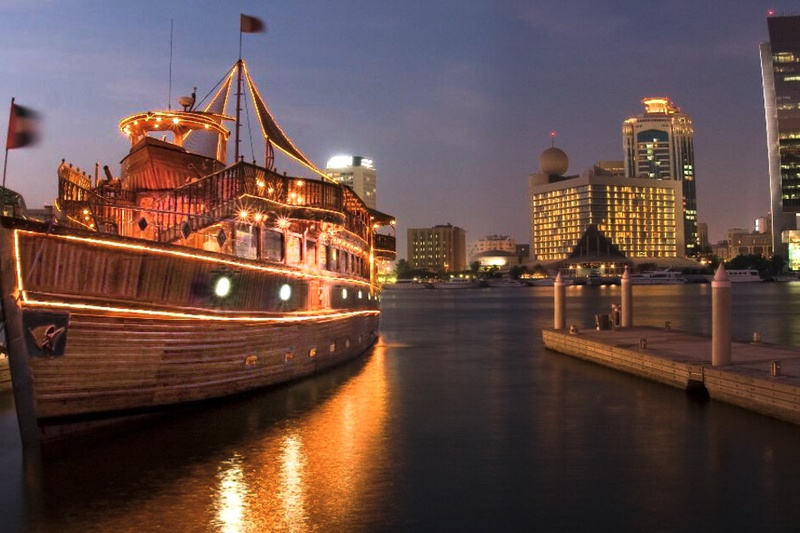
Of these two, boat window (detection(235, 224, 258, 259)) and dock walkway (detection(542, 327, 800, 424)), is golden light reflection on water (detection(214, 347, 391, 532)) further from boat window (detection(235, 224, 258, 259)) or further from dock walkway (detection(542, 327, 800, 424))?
dock walkway (detection(542, 327, 800, 424))

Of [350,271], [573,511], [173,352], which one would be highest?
[350,271]

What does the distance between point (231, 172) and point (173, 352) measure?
19.8ft

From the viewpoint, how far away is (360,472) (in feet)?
48.5

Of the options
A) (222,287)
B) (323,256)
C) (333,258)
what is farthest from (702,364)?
(222,287)

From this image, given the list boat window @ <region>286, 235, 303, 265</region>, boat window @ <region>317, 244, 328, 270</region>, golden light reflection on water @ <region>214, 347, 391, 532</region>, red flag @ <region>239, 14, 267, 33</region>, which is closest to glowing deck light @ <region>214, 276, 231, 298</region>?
golden light reflection on water @ <region>214, 347, 391, 532</region>

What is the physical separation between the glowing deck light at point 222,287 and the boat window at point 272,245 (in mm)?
3678

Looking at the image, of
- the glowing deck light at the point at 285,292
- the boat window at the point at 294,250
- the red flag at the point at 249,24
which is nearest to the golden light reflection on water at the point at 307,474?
the glowing deck light at the point at 285,292

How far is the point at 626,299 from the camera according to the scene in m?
39.0

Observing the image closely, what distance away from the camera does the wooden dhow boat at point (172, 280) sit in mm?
14453

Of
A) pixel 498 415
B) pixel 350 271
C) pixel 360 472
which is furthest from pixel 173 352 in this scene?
pixel 350 271

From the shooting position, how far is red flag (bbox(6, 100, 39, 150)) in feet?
49.9

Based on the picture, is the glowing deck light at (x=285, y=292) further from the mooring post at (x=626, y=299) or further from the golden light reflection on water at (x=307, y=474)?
the mooring post at (x=626, y=299)

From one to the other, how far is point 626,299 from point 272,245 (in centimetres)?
2224

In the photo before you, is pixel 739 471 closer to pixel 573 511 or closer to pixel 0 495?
pixel 573 511
